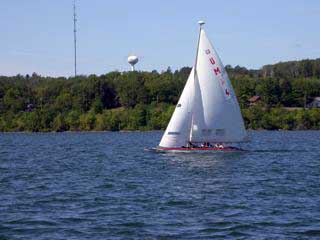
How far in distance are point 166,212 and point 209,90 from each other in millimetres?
34501

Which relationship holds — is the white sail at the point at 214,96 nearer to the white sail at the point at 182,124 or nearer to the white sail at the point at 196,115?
the white sail at the point at 196,115

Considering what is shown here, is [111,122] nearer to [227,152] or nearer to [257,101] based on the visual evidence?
[257,101]

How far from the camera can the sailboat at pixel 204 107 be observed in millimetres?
67875

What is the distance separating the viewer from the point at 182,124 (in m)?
67.9

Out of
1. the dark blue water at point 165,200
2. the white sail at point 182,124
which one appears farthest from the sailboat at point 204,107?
the dark blue water at point 165,200

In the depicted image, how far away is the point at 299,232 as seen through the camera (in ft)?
97.5

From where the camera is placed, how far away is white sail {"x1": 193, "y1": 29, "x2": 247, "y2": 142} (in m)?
67.8

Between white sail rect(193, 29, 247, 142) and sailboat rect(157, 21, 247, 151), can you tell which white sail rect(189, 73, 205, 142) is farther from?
white sail rect(193, 29, 247, 142)

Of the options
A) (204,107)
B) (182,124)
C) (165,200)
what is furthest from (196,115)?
(165,200)

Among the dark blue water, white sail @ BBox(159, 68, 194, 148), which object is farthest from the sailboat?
the dark blue water

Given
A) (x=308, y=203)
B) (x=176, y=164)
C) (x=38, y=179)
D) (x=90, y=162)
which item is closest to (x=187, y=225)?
(x=308, y=203)

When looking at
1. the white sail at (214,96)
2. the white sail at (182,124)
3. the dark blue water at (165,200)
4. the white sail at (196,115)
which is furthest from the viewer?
the white sail at (196,115)

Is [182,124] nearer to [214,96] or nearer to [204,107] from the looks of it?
[204,107]

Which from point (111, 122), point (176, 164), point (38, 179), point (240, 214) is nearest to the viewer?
point (240, 214)
